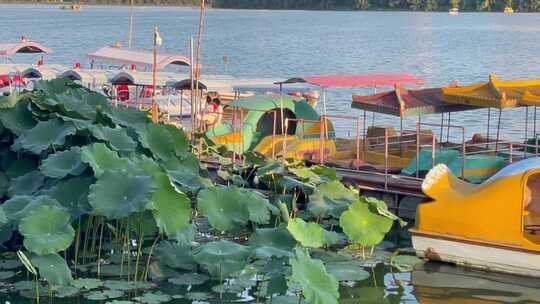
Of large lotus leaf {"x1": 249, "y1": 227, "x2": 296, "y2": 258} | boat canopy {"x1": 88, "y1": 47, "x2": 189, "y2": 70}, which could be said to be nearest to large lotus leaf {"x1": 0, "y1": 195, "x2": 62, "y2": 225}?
large lotus leaf {"x1": 249, "y1": 227, "x2": 296, "y2": 258}

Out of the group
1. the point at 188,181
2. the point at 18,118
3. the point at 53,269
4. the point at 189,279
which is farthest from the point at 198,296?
the point at 18,118

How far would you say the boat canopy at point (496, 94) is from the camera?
17.9 meters

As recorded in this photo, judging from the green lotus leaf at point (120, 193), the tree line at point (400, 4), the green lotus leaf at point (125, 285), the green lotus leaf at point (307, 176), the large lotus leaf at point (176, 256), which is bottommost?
the tree line at point (400, 4)

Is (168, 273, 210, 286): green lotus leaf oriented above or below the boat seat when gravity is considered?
below

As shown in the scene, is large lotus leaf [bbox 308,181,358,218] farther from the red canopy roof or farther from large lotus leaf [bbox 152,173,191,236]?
the red canopy roof

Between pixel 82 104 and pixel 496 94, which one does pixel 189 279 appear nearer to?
pixel 82 104

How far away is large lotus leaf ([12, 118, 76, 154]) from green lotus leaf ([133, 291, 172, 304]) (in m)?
2.94

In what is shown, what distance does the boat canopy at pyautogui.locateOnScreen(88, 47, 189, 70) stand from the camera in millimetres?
28422

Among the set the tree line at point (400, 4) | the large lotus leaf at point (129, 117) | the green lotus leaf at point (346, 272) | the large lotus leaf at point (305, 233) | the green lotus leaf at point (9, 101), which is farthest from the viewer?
the tree line at point (400, 4)

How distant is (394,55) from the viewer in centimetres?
6731

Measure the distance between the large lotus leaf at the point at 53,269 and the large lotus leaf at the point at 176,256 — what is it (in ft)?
4.60

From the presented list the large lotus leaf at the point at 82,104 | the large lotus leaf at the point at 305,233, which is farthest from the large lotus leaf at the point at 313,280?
Answer: the large lotus leaf at the point at 82,104

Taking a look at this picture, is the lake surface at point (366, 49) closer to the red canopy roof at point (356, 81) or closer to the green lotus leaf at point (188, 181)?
the red canopy roof at point (356, 81)

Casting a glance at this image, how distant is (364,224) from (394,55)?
54248 millimetres
